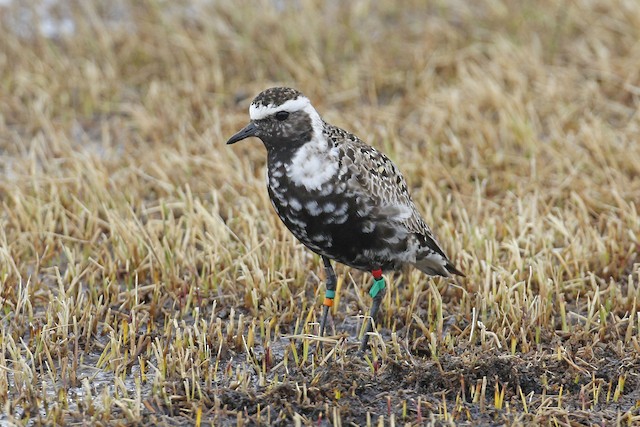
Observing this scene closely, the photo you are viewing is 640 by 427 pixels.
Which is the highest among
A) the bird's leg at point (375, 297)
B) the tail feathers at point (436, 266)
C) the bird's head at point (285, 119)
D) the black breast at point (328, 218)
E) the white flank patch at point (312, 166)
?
the bird's head at point (285, 119)

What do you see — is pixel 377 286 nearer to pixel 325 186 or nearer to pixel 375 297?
pixel 375 297

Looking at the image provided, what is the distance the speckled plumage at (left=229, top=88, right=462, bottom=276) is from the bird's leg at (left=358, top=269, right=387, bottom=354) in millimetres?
105

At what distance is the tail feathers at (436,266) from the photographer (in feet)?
19.1

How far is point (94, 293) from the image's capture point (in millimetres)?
6066

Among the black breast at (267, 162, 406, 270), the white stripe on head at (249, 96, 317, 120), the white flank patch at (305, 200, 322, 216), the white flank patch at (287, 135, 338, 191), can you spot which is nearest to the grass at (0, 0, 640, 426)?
the black breast at (267, 162, 406, 270)

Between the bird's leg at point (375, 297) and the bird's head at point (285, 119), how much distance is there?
870mm

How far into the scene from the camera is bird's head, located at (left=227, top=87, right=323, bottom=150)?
5.27 m

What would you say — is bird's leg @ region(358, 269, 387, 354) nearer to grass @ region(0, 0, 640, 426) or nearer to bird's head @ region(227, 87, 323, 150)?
grass @ region(0, 0, 640, 426)

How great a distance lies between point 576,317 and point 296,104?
2.10 m

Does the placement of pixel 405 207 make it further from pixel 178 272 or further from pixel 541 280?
pixel 178 272

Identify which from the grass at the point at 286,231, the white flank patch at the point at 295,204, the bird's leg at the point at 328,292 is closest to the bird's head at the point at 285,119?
the white flank patch at the point at 295,204

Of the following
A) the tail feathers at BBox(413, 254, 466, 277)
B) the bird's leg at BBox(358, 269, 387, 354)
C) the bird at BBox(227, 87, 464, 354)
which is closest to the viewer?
the bird at BBox(227, 87, 464, 354)

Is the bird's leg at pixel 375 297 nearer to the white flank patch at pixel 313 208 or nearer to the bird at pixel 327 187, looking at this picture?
the bird at pixel 327 187

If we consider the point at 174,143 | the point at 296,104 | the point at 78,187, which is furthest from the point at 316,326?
the point at 174,143
